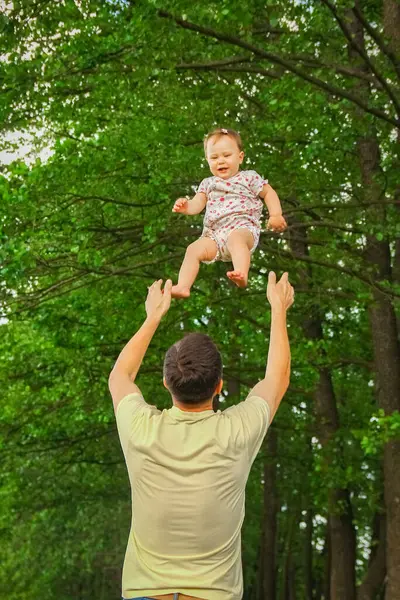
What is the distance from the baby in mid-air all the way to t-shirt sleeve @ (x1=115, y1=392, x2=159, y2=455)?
1.20m

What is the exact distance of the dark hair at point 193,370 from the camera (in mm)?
3277

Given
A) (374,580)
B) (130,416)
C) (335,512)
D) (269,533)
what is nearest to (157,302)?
(130,416)

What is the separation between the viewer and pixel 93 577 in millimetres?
33406

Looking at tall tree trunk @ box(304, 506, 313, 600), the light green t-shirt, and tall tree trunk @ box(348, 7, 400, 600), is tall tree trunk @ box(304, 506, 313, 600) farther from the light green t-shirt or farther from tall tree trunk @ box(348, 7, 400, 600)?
the light green t-shirt

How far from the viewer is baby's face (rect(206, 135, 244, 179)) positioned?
15.8ft

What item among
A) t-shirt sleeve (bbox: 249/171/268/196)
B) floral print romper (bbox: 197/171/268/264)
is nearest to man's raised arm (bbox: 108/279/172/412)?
floral print romper (bbox: 197/171/268/264)

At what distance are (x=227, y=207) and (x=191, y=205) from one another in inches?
7.8

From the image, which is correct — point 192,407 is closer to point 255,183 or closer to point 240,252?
point 240,252

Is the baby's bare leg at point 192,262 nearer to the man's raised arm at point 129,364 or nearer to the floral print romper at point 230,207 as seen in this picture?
the floral print romper at point 230,207

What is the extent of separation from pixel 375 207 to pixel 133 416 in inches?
350

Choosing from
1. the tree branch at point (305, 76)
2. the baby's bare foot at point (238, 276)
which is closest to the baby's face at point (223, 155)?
the baby's bare foot at point (238, 276)

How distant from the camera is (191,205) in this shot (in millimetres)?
4930

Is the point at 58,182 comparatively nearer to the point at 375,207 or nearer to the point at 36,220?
the point at 36,220

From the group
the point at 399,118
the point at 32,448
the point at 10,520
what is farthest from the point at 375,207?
the point at 10,520
